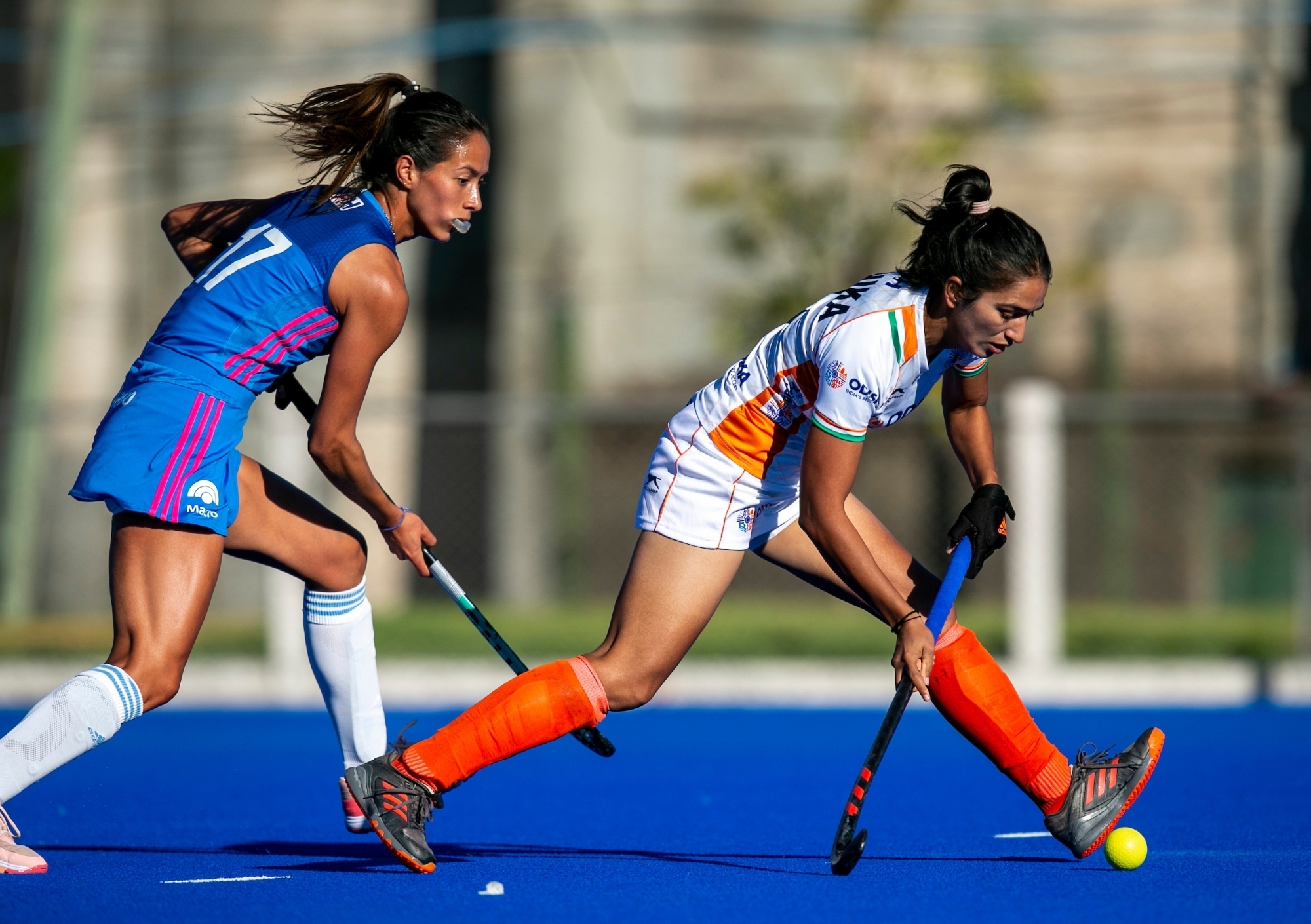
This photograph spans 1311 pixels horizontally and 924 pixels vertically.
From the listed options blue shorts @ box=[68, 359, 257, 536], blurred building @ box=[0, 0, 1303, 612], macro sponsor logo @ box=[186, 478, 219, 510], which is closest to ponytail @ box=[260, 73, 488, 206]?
blue shorts @ box=[68, 359, 257, 536]

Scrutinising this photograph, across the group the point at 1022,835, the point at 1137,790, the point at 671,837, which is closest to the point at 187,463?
the point at 671,837

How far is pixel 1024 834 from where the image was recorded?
14.7 ft

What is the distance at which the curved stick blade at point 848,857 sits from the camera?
3691mm

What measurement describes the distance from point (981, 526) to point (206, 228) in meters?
2.14

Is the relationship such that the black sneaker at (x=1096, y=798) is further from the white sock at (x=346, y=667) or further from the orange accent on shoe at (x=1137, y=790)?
the white sock at (x=346, y=667)

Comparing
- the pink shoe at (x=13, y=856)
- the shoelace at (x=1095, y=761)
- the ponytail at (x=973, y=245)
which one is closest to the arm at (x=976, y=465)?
the ponytail at (x=973, y=245)

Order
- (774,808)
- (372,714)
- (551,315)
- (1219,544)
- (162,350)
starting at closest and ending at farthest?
(162,350), (372,714), (774,808), (1219,544), (551,315)

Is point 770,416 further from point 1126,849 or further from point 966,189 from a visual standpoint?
point 1126,849

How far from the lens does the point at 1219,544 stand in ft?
47.8

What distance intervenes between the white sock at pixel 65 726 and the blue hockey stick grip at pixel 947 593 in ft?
6.24

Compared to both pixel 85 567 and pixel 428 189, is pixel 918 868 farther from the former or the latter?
pixel 85 567

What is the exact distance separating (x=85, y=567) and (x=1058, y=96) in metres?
10.6

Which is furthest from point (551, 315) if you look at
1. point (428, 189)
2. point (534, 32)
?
point (428, 189)

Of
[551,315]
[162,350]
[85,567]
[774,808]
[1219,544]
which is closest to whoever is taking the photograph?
[162,350]
